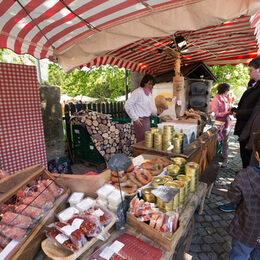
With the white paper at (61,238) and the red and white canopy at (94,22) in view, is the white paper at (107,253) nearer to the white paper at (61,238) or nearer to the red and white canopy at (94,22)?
the white paper at (61,238)

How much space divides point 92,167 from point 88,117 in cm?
167

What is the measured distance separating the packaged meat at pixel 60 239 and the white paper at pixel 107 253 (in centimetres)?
20

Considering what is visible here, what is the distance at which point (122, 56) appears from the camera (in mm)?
5066

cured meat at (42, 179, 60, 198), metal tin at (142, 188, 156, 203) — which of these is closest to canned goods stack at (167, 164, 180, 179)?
metal tin at (142, 188, 156, 203)

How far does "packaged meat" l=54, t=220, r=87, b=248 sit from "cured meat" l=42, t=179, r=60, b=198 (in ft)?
1.13

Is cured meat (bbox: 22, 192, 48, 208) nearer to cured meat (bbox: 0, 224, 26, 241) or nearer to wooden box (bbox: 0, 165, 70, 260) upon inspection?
wooden box (bbox: 0, 165, 70, 260)

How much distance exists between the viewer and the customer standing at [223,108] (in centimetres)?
494

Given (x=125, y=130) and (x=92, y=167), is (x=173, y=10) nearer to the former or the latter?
(x=125, y=130)

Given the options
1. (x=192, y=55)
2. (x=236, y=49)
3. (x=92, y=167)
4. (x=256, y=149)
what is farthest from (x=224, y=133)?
(x=92, y=167)

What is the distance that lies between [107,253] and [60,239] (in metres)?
0.35

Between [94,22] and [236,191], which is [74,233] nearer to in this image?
[236,191]

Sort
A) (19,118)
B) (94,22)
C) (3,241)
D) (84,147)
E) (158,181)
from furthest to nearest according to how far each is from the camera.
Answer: (84,147) → (19,118) → (94,22) → (158,181) → (3,241)

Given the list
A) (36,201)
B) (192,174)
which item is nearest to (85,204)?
(36,201)

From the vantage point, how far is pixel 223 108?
5.06m
